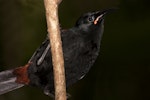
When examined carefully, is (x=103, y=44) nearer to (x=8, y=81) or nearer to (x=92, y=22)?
(x=92, y=22)

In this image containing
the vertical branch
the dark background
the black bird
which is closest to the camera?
the vertical branch

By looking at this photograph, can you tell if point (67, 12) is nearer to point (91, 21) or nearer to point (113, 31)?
point (113, 31)

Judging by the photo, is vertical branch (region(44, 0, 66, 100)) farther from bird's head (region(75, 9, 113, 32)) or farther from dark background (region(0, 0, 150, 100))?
dark background (region(0, 0, 150, 100))

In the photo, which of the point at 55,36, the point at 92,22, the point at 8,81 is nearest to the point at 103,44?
the point at 92,22

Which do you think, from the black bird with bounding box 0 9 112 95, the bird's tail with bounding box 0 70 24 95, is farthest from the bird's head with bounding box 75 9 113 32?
the bird's tail with bounding box 0 70 24 95

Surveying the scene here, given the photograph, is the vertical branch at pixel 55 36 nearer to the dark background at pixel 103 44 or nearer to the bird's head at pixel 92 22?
the bird's head at pixel 92 22

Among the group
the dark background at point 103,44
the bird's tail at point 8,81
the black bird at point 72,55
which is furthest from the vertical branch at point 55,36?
the dark background at point 103,44
